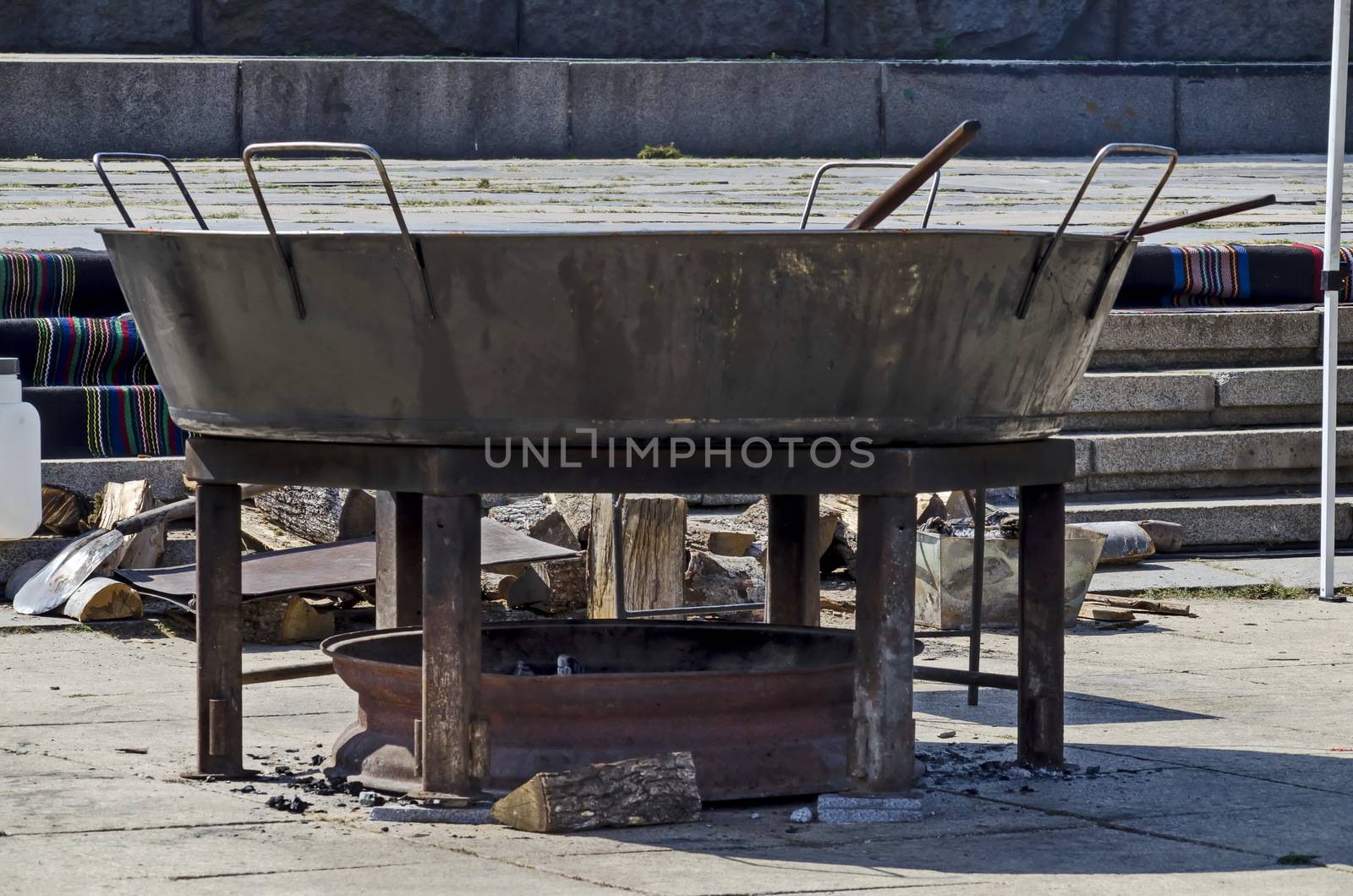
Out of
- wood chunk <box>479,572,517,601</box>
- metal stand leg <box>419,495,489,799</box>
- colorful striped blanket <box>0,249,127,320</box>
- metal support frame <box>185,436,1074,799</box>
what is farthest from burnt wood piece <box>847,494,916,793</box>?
colorful striped blanket <box>0,249,127,320</box>

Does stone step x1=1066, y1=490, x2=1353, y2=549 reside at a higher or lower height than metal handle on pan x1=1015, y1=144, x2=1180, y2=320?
lower

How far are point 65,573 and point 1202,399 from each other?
15.8ft

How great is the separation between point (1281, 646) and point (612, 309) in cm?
340

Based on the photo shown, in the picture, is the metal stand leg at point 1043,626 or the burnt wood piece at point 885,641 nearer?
the burnt wood piece at point 885,641

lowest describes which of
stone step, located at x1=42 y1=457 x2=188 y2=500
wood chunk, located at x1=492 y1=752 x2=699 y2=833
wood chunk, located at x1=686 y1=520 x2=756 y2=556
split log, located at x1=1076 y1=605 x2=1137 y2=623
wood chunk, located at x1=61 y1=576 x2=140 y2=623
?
wood chunk, located at x1=492 y1=752 x2=699 y2=833

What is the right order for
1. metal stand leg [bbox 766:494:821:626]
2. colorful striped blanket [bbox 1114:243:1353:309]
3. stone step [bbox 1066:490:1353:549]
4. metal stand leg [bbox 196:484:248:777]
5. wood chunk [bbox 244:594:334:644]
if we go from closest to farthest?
1. metal stand leg [bbox 196:484:248:777]
2. metal stand leg [bbox 766:494:821:626]
3. wood chunk [bbox 244:594:334:644]
4. stone step [bbox 1066:490:1353:549]
5. colorful striped blanket [bbox 1114:243:1353:309]

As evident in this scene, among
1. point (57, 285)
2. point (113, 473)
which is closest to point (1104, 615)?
point (113, 473)

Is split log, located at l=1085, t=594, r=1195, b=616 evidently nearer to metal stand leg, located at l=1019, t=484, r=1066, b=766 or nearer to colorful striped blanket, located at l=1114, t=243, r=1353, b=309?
colorful striped blanket, located at l=1114, t=243, r=1353, b=309

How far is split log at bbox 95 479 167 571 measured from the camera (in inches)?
267

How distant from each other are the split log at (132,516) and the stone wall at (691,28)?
835 cm

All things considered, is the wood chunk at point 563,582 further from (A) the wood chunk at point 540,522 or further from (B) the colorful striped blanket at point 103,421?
(B) the colorful striped blanket at point 103,421

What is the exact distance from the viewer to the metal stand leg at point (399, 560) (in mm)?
4984

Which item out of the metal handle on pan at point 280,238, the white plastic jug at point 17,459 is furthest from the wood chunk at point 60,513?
the metal handle on pan at point 280,238

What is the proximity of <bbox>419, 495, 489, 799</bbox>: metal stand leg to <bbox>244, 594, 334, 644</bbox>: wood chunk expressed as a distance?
2441mm
